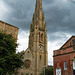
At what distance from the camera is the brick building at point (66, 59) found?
820 inches

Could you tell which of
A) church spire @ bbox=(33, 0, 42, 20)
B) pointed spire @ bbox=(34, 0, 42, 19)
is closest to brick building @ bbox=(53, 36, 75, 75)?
church spire @ bbox=(33, 0, 42, 20)

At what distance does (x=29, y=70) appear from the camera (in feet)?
160

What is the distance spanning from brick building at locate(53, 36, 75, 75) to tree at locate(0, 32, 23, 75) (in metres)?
7.94

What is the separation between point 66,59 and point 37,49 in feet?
109

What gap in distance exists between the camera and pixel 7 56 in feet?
60.3

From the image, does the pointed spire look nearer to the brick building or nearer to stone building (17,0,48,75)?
stone building (17,0,48,75)

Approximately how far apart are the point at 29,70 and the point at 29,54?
7.09m

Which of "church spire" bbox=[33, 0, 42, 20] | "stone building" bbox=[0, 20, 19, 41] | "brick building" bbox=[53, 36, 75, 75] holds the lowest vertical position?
"brick building" bbox=[53, 36, 75, 75]

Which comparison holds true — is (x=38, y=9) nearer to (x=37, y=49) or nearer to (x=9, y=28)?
(x=37, y=49)

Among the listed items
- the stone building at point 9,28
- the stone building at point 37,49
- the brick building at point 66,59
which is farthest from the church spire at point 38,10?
the brick building at point 66,59

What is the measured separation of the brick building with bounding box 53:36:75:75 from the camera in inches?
820

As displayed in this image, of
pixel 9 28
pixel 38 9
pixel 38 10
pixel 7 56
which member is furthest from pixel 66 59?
pixel 38 9

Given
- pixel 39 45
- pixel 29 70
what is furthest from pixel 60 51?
pixel 39 45

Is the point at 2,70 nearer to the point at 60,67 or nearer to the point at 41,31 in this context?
the point at 60,67
